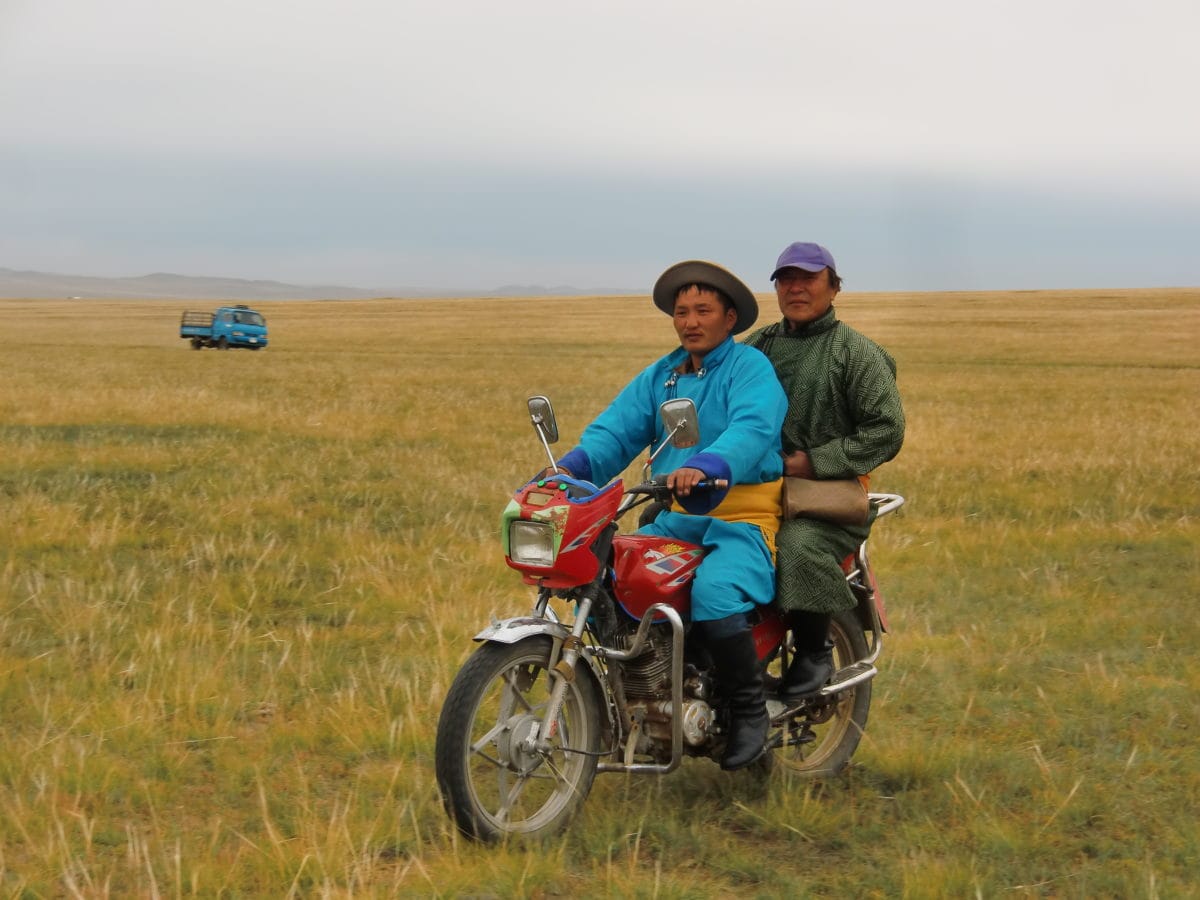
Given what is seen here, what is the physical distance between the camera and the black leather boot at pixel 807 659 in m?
5.01

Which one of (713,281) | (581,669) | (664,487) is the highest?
(713,281)

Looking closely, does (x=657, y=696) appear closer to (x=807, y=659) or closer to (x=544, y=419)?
(x=807, y=659)

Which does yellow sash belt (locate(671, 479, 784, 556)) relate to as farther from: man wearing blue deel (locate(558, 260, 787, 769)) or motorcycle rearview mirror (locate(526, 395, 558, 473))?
motorcycle rearview mirror (locate(526, 395, 558, 473))

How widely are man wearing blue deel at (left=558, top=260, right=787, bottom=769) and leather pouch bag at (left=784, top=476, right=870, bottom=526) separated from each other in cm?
6

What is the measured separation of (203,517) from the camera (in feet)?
32.7

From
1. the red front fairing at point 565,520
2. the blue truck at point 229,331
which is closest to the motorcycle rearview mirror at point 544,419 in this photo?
the red front fairing at point 565,520

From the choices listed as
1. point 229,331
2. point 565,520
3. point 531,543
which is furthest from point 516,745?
point 229,331

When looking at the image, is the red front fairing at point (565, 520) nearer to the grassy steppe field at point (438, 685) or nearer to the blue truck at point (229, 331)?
the grassy steppe field at point (438, 685)

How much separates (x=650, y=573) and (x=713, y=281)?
1.10m

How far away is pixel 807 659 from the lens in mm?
5062

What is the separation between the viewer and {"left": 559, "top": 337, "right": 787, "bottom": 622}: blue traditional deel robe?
4465 millimetres

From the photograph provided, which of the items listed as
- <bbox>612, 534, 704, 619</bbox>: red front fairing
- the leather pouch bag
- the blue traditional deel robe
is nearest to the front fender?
<bbox>612, 534, 704, 619</bbox>: red front fairing

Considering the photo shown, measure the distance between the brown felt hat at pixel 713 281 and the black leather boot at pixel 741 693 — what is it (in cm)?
112

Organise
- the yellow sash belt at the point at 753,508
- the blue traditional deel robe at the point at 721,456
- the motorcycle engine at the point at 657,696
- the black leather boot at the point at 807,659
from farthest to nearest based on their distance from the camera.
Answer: the black leather boot at the point at 807,659, the yellow sash belt at the point at 753,508, the motorcycle engine at the point at 657,696, the blue traditional deel robe at the point at 721,456
